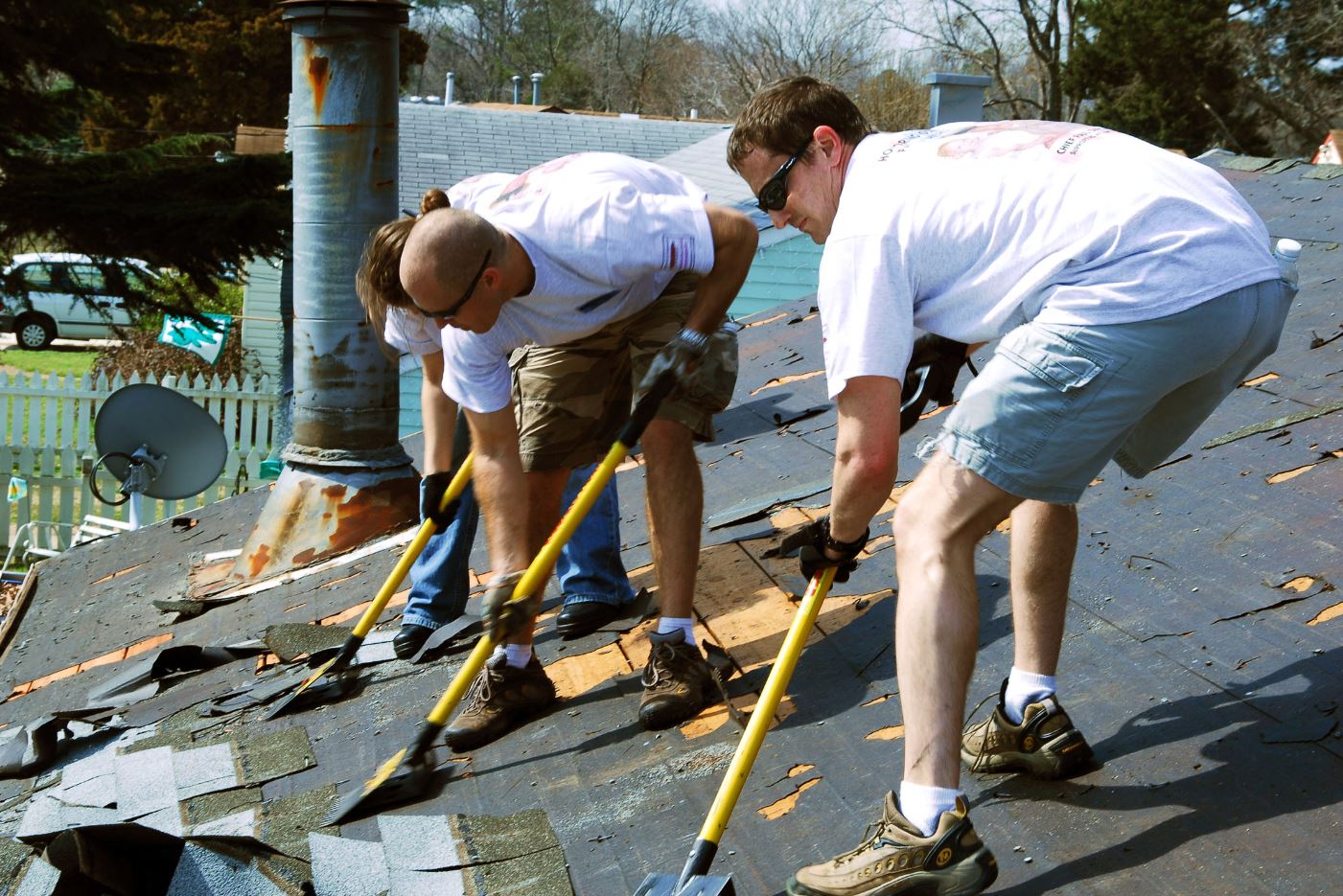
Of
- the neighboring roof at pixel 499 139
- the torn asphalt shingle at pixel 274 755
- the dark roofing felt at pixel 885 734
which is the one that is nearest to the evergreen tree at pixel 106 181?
the neighboring roof at pixel 499 139

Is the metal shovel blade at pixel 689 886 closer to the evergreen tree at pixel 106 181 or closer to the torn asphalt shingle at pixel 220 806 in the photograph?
the torn asphalt shingle at pixel 220 806

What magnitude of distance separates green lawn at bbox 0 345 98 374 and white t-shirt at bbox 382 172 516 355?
22134mm

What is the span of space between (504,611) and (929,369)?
1.23m

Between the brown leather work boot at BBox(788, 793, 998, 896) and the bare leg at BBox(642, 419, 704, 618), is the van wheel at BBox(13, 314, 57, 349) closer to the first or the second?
the bare leg at BBox(642, 419, 704, 618)

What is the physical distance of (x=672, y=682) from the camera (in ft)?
11.0

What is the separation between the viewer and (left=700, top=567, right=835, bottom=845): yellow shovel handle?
249 cm

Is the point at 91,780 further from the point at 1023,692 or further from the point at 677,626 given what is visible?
the point at 1023,692

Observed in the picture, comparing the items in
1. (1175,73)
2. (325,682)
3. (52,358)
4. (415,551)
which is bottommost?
(52,358)

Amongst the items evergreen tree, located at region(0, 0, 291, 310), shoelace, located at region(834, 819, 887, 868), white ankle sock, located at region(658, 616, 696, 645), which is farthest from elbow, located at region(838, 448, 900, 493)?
evergreen tree, located at region(0, 0, 291, 310)

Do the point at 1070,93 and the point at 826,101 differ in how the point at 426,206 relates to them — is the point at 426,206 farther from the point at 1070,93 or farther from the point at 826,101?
the point at 1070,93

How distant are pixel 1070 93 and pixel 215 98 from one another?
19921 mm

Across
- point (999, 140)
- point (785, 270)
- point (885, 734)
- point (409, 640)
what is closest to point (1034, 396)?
point (999, 140)

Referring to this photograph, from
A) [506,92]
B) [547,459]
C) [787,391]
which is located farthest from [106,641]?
[506,92]

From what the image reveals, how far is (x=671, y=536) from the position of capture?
3.62 meters
